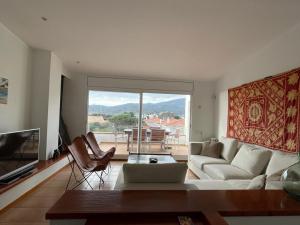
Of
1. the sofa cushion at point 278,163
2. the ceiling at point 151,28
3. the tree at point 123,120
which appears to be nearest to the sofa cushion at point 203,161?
the sofa cushion at point 278,163

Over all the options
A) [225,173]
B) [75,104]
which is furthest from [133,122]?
[225,173]

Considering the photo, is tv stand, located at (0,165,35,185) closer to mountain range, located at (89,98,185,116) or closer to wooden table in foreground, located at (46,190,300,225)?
wooden table in foreground, located at (46,190,300,225)

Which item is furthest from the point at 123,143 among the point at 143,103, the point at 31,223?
the point at 31,223

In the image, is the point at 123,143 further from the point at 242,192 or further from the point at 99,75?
the point at 242,192

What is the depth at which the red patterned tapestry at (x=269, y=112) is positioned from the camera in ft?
9.70

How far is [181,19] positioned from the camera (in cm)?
267

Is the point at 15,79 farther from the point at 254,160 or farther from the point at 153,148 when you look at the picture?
the point at 254,160

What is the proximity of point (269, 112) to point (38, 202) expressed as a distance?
3879 mm

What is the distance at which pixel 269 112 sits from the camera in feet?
11.5

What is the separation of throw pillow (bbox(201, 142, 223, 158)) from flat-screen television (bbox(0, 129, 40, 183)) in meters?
3.35

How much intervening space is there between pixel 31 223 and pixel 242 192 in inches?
93.6

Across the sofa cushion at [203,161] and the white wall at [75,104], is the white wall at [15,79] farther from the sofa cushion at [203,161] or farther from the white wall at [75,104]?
the sofa cushion at [203,161]

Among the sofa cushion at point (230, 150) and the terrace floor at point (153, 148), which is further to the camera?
the terrace floor at point (153, 148)

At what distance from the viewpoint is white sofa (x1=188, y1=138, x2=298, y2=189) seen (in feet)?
8.68
